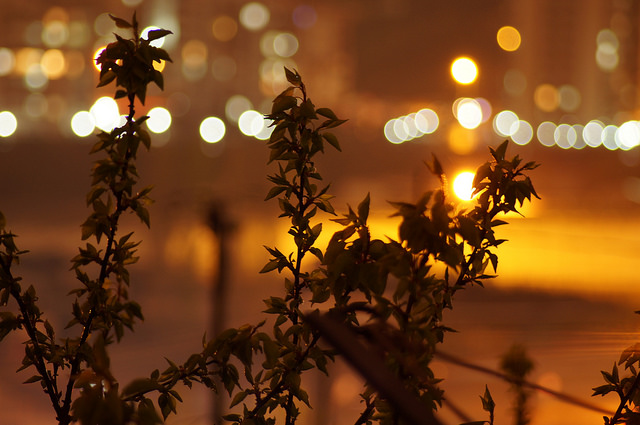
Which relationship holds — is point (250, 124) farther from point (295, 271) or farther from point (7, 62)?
point (295, 271)

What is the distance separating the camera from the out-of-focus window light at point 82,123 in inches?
2253

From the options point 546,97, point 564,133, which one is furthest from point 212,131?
point 564,133

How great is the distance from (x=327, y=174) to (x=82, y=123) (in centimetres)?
3134

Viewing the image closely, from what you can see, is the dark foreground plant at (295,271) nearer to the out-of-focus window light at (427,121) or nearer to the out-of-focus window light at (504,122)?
the out-of-focus window light at (427,121)

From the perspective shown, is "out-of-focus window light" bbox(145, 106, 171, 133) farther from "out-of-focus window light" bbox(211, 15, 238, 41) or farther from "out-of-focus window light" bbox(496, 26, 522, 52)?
"out-of-focus window light" bbox(496, 26, 522, 52)

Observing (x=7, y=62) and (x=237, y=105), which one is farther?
(x=7, y=62)

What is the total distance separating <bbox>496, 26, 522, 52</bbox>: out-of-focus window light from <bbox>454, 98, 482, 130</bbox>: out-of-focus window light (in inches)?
527

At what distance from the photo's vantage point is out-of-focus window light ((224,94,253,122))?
64963mm

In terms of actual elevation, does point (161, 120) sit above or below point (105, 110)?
above

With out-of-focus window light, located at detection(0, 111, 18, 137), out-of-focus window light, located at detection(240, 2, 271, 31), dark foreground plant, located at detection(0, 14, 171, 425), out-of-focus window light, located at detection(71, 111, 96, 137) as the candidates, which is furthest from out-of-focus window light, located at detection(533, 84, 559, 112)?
dark foreground plant, located at detection(0, 14, 171, 425)

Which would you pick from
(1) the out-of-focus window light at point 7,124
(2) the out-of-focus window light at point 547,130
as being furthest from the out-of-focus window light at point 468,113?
(2) the out-of-focus window light at point 547,130

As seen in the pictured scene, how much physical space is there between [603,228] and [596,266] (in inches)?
261

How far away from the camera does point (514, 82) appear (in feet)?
341

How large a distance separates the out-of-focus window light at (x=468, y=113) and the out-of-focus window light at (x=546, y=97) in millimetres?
40728
